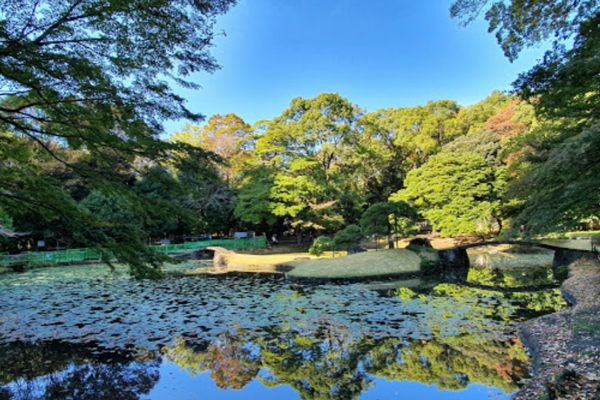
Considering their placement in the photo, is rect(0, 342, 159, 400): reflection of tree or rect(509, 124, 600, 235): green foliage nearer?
rect(509, 124, 600, 235): green foliage

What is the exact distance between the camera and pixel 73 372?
5.58 m

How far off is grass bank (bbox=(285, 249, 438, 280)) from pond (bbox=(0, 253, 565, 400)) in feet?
5.23

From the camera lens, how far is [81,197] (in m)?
26.7

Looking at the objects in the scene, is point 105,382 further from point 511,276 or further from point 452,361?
point 511,276

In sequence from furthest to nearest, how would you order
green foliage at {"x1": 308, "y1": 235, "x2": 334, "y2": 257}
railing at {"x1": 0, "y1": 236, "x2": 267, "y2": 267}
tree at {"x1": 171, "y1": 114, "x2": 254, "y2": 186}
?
tree at {"x1": 171, "y1": 114, "x2": 254, "y2": 186} → railing at {"x1": 0, "y1": 236, "x2": 267, "y2": 267} → green foliage at {"x1": 308, "y1": 235, "x2": 334, "y2": 257}

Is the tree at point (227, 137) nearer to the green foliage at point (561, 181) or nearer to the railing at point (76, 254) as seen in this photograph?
the railing at point (76, 254)

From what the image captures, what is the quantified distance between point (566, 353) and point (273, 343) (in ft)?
Result: 14.7

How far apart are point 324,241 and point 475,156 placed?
1099 centimetres

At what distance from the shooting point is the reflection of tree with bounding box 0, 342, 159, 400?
4.91 metres

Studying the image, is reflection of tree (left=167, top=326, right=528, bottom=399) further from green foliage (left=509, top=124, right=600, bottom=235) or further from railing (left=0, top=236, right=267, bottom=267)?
railing (left=0, top=236, right=267, bottom=267)

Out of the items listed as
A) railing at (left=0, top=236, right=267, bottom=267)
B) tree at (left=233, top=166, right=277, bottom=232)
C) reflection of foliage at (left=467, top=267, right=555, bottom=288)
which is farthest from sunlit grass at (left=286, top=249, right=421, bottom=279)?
tree at (left=233, top=166, right=277, bottom=232)

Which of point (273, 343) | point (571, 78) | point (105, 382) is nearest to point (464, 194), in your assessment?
point (571, 78)

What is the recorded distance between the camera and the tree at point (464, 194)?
70.3ft

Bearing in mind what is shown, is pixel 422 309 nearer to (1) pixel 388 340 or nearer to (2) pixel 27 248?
(1) pixel 388 340
